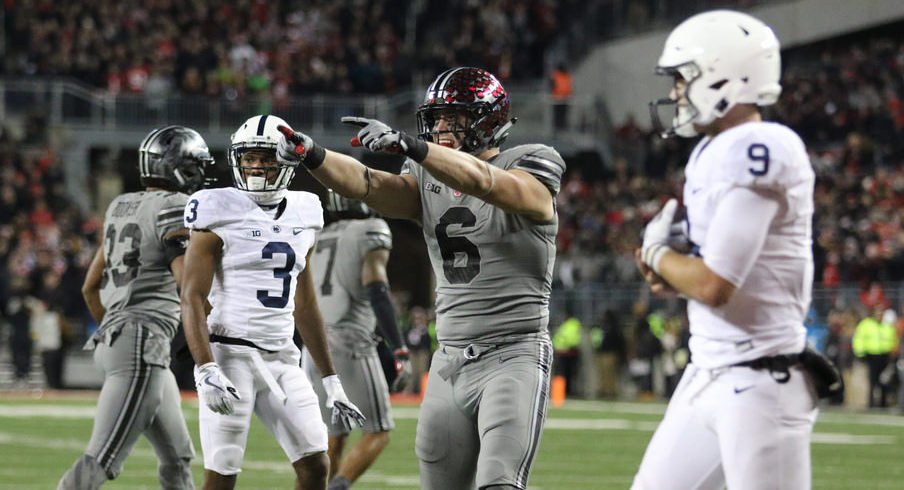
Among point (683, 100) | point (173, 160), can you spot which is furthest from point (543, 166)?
point (173, 160)

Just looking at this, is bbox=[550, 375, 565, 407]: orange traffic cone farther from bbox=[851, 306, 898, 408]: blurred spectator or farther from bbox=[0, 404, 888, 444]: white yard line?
bbox=[851, 306, 898, 408]: blurred spectator

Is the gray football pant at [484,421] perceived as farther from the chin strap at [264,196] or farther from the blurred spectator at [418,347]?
the blurred spectator at [418,347]

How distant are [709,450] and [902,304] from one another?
15.9 m

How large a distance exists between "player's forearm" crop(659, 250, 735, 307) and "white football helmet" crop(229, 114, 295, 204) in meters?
2.36

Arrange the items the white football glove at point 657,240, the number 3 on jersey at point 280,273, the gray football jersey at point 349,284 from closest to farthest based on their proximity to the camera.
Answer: the white football glove at point 657,240 < the number 3 on jersey at point 280,273 < the gray football jersey at point 349,284

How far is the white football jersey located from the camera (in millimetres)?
3916

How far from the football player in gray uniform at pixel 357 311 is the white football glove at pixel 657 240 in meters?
4.31

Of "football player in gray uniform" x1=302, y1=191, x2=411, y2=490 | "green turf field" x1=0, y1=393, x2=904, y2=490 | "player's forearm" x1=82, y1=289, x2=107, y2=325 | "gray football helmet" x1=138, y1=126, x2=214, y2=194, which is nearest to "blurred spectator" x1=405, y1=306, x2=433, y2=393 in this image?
"green turf field" x1=0, y1=393, x2=904, y2=490

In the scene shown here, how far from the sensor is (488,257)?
5.28m

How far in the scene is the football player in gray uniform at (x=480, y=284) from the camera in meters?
5.11

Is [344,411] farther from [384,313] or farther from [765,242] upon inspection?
[765,242]

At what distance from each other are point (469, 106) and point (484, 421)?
1036 millimetres

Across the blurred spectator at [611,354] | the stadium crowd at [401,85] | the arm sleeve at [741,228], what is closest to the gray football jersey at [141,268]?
the arm sleeve at [741,228]

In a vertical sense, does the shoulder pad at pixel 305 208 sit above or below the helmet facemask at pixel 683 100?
below
